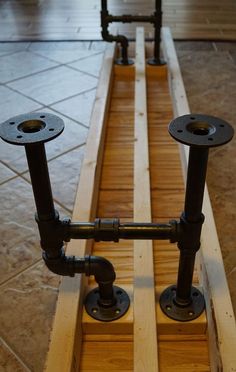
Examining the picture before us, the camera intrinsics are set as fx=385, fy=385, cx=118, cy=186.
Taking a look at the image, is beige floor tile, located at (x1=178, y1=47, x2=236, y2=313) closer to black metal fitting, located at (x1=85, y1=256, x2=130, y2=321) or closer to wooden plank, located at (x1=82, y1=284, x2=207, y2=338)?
wooden plank, located at (x1=82, y1=284, x2=207, y2=338)

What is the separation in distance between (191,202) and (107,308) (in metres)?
0.35

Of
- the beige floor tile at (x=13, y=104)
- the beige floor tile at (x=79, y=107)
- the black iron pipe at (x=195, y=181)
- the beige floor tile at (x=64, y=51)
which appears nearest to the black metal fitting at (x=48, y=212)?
the black iron pipe at (x=195, y=181)

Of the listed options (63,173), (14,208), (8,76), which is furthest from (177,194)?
(8,76)

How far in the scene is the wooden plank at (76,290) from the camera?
810 mm

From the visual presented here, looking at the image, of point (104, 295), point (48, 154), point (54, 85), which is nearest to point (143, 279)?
point (104, 295)

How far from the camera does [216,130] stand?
712 mm

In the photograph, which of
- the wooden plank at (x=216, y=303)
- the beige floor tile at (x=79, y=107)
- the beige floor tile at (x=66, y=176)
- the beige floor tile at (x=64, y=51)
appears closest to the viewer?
the wooden plank at (x=216, y=303)

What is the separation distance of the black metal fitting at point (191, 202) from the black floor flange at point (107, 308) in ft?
0.31

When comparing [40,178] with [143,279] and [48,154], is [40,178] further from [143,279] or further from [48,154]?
[48,154]

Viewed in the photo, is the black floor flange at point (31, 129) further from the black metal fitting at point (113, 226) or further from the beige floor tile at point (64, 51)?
the beige floor tile at point (64, 51)

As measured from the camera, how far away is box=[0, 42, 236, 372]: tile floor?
945mm

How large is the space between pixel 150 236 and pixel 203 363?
316mm

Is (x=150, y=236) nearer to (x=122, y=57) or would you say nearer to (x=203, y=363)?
(x=203, y=363)

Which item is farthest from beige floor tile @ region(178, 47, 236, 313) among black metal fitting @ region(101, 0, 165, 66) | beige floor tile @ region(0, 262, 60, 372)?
beige floor tile @ region(0, 262, 60, 372)
